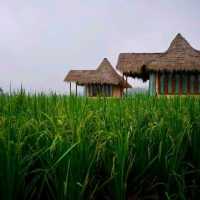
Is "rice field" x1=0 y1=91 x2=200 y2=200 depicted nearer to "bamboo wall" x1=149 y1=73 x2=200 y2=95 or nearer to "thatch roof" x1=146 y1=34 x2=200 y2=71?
"bamboo wall" x1=149 y1=73 x2=200 y2=95

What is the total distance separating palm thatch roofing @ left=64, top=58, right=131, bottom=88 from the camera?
2248 cm

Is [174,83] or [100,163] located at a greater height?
[174,83]

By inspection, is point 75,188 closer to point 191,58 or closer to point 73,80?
point 191,58

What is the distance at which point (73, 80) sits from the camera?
23.4m

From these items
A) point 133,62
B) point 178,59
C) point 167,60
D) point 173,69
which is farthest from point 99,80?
point 173,69

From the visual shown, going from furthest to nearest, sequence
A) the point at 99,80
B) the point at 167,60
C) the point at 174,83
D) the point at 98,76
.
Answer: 1. the point at 98,76
2. the point at 99,80
3. the point at 167,60
4. the point at 174,83

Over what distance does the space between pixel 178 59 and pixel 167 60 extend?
519 mm

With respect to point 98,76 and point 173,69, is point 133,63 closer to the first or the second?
point 173,69

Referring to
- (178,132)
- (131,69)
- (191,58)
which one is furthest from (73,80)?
(178,132)

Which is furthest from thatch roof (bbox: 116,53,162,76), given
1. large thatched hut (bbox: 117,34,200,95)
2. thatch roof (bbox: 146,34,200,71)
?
thatch roof (bbox: 146,34,200,71)

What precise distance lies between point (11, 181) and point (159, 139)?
87 cm

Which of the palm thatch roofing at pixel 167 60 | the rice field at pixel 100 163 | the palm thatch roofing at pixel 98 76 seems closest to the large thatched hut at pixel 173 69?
the palm thatch roofing at pixel 167 60

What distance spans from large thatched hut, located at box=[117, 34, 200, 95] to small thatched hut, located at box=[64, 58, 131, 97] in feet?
19.2

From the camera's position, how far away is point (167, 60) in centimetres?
1526
